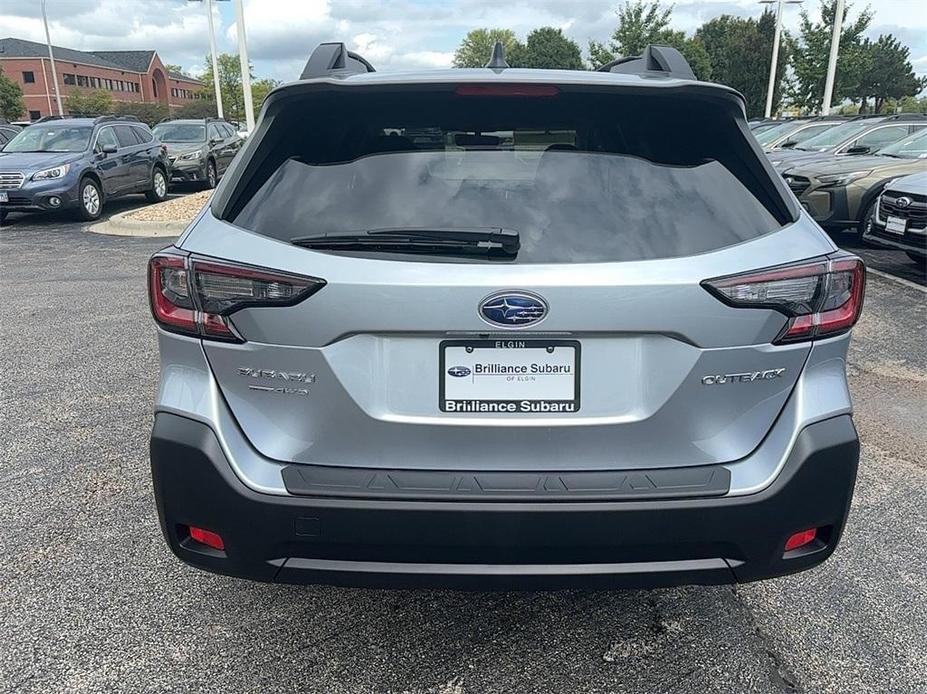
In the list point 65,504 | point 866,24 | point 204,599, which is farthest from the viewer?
point 866,24

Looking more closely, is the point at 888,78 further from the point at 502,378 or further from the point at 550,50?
the point at 502,378

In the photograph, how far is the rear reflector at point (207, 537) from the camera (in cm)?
209

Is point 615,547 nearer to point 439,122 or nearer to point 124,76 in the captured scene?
point 439,122

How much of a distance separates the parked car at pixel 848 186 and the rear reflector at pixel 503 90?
8301 mm

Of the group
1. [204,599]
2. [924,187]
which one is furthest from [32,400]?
[924,187]

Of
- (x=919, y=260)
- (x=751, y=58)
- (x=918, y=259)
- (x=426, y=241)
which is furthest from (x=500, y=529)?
(x=751, y=58)

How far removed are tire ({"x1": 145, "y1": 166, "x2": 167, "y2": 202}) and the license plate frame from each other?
13746mm

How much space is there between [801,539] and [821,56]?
4591cm

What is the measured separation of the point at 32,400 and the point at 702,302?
445cm

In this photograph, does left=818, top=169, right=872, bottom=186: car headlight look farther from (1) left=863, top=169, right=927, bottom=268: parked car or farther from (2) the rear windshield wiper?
(2) the rear windshield wiper

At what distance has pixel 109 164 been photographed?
46.6ft

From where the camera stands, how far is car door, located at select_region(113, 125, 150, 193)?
48.8ft

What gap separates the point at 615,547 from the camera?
1.98 meters

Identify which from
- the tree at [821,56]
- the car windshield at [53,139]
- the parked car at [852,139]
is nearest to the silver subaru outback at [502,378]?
the parked car at [852,139]
